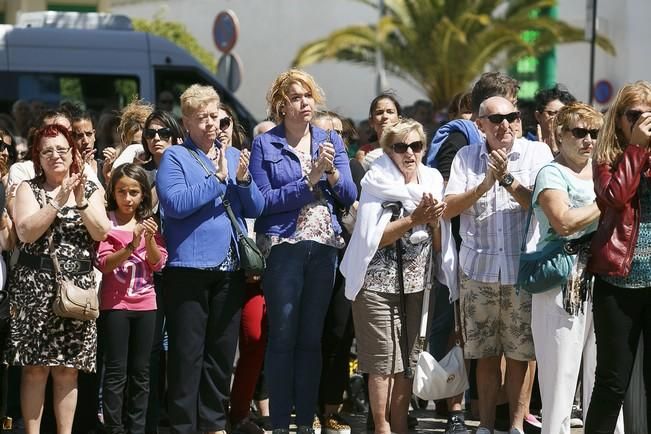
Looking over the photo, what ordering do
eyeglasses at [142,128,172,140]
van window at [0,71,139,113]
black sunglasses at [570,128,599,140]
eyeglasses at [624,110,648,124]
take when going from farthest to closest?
van window at [0,71,139,113], eyeglasses at [142,128,172,140], black sunglasses at [570,128,599,140], eyeglasses at [624,110,648,124]

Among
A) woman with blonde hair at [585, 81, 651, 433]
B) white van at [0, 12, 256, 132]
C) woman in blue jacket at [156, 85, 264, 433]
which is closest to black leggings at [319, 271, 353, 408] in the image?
woman in blue jacket at [156, 85, 264, 433]

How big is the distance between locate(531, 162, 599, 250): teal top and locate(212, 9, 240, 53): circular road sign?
12795 millimetres

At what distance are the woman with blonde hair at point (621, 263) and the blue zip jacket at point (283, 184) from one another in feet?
5.72

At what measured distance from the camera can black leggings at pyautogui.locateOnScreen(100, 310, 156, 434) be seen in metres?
8.02

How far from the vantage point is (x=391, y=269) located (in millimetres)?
8031

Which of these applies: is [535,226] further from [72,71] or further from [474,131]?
[72,71]

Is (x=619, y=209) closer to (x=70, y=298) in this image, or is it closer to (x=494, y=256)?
(x=494, y=256)

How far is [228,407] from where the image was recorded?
344 inches

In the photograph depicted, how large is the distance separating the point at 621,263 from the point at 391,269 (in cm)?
164

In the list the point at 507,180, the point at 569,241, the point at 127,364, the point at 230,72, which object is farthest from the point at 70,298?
the point at 230,72

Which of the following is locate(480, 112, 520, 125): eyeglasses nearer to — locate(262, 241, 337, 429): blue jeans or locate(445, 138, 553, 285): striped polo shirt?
locate(445, 138, 553, 285): striped polo shirt

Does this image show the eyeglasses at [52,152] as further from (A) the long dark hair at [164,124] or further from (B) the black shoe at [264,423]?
(B) the black shoe at [264,423]

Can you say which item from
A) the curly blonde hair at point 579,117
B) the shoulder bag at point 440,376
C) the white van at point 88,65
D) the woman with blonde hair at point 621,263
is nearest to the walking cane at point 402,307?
the shoulder bag at point 440,376

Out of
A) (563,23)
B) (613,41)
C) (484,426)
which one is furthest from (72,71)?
(563,23)
